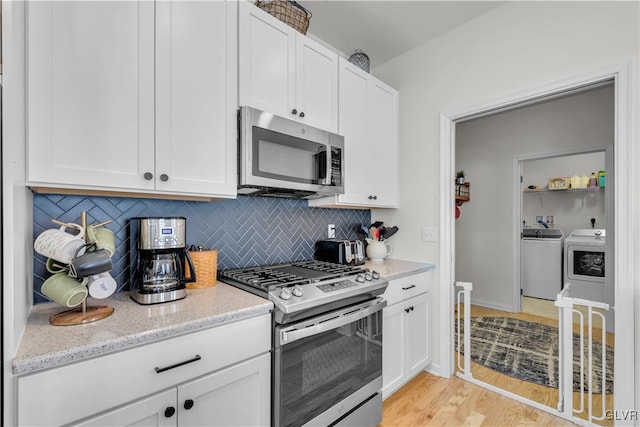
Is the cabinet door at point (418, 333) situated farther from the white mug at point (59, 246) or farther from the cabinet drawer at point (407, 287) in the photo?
the white mug at point (59, 246)

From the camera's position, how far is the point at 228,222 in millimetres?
1854

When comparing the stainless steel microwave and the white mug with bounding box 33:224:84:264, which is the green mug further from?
the stainless steel microwave

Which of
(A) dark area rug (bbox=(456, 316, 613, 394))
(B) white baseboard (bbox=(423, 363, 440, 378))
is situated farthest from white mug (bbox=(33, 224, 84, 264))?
(A) dark area rug (bbox=(456, 316, 613, 394))

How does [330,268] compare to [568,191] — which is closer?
[330,268]

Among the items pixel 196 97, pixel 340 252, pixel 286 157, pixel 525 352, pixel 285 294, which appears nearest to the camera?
pixel 285 294

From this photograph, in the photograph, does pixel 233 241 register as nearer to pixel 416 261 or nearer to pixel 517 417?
pixel 416 261

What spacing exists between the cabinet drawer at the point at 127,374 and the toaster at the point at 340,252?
1.06 meters

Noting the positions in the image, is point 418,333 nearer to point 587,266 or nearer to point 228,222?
point 228,222

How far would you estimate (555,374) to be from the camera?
2.31 metres

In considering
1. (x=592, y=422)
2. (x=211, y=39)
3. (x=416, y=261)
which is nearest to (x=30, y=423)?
(x=211, y=39)

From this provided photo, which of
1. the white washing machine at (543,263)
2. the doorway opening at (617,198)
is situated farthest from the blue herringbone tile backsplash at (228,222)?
the white washing machine at (543,263)

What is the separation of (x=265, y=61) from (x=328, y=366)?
1.66 meters

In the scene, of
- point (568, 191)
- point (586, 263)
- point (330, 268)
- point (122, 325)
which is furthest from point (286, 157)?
point (568, 191)

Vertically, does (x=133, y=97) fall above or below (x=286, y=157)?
above
